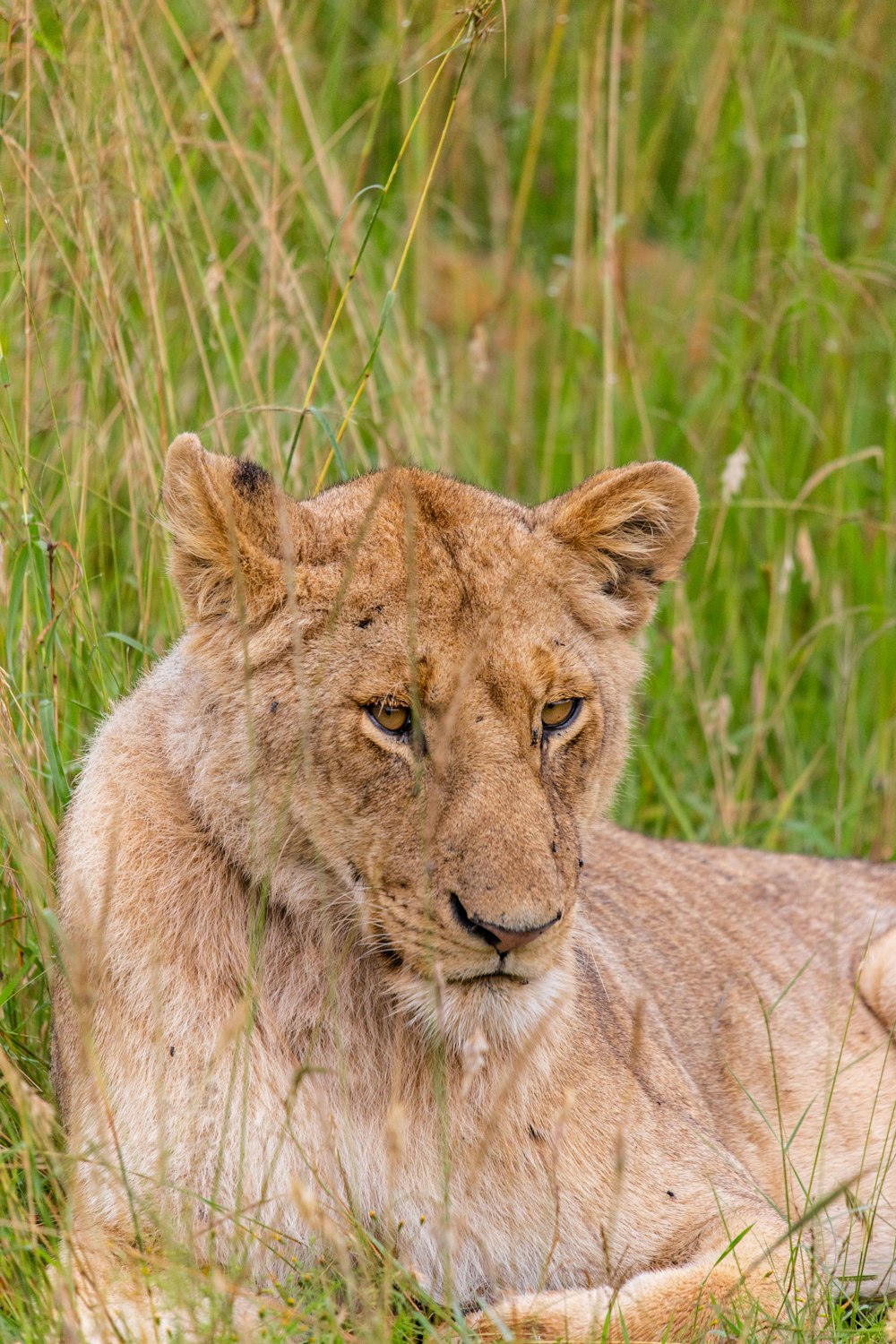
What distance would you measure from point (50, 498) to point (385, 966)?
7.70 ft

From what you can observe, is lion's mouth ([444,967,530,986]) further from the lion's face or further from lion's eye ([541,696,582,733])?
lion's eye ([541,696,582,733])

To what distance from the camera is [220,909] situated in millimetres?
3205

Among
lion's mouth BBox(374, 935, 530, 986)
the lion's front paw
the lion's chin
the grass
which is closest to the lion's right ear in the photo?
the grass

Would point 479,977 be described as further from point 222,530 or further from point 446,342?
point 446,342

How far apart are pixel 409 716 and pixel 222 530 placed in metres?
0.48

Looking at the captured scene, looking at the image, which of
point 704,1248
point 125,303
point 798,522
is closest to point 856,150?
point 798,522

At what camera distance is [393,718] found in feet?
9.86

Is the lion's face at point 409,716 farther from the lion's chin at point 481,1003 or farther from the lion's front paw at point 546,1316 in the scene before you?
the lion's front paw at point 546,1316

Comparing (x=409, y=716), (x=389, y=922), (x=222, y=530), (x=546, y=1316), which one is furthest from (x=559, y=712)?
(x=546, y=1316)

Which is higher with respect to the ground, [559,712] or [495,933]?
[559,712]

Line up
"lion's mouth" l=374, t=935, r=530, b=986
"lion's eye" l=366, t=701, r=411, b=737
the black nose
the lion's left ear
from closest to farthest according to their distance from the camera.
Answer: the black nose
"lion's mouth" l=374, t=935, r=530, b=986
"lion's eye" l=366, t=701, r=411, b=737
the lion's left ear

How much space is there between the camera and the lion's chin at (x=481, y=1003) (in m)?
2.94

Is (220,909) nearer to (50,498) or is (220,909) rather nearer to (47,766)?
(47,766)

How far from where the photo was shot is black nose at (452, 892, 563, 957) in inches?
109
